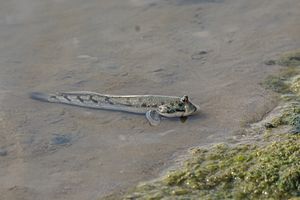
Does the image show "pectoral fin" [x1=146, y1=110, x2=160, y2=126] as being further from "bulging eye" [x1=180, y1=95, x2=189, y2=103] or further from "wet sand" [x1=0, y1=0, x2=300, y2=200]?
"bulging eye" [x1=180, y1=95, x2=189, y2=103]

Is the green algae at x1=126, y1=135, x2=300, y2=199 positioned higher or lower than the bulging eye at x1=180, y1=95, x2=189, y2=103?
lower

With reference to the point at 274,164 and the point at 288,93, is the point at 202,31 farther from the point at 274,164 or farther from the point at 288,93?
the point at 274,164

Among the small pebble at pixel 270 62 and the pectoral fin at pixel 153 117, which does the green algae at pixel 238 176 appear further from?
the small pebble at pixel 270 62

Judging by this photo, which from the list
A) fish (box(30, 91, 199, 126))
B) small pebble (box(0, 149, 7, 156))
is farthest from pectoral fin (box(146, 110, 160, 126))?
small pebble (box(0, 149, 7, 156))

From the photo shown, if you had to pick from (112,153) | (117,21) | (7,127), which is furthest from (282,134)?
(117,21)

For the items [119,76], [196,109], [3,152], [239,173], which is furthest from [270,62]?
[3,152]

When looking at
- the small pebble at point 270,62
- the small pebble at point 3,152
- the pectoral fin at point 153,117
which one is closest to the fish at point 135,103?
the pectoral fin at point 153,117
